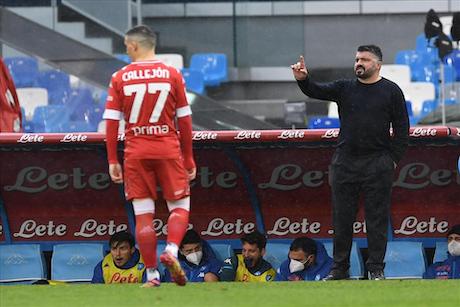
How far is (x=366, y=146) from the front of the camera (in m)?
11.3

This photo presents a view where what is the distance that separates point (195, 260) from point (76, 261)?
1.36 m

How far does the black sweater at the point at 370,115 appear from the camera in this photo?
36.7 ft

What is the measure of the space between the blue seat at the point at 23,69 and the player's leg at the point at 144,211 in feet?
30.3

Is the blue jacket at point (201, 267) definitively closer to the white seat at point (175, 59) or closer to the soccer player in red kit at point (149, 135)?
the soccer player in red kit at point (149, 135)

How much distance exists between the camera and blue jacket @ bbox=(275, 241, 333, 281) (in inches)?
Answer: 506

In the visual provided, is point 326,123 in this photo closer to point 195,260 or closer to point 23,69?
point 23,69

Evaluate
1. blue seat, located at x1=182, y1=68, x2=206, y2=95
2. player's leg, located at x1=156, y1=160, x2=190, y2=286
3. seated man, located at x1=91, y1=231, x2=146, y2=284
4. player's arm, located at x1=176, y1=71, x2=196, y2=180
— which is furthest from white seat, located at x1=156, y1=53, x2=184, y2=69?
player's leg, located at x1=156, y1=160, x2=190, y2=286

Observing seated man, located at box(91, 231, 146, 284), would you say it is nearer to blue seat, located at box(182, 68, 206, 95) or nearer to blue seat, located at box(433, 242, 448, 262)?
blue seat, located at box(433, 242, 448, 262)

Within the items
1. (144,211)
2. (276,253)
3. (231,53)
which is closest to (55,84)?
(231,53)

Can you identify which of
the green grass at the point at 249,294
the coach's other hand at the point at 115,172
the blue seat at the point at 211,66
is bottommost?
the green grass at the point at 249,294

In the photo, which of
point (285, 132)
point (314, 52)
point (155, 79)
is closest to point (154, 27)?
point (314, 52)

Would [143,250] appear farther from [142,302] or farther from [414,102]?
[414,102]

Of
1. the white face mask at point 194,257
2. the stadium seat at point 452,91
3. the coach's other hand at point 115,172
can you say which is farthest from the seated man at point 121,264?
the stadium seat at point 452,91

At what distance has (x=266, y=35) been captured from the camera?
75.9 feet
